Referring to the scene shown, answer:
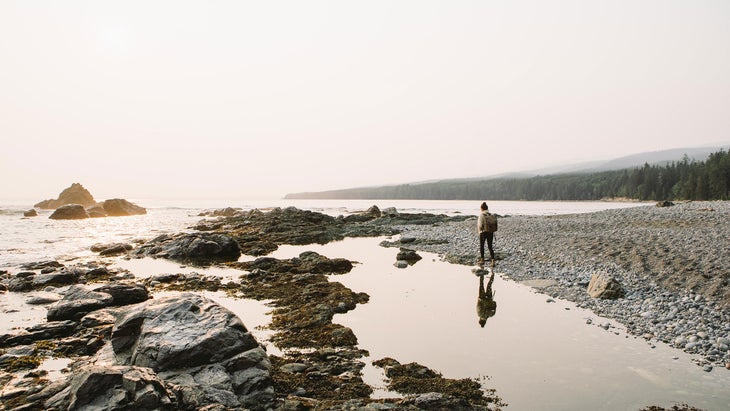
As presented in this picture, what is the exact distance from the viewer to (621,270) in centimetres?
1662

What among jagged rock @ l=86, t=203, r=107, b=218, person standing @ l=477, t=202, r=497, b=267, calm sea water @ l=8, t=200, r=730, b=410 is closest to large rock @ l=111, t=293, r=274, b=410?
calm sea water @ l=8, t=200, r=730, b=410

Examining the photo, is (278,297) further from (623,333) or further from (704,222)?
(704,222)

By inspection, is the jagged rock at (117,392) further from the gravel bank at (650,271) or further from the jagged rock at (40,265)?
the jagged rock at (40,265)

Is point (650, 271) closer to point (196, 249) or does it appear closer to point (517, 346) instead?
point (517, 346)

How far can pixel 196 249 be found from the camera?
26656 millimetres

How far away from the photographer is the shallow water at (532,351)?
284 inches

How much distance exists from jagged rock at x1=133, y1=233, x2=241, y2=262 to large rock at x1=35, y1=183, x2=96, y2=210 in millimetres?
119845

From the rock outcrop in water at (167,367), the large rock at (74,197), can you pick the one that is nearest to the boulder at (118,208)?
the large rock at (74,197)

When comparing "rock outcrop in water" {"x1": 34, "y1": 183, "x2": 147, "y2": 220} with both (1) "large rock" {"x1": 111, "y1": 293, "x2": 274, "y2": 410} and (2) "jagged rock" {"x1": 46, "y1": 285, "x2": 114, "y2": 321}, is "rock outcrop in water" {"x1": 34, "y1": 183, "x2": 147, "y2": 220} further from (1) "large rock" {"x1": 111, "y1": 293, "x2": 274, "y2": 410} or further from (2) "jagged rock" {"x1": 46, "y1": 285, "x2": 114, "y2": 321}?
(1) "large rock" {"x1": 111, "y1": 293, "x2": 274, "y2": 410}

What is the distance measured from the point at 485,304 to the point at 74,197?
14903 centimetres

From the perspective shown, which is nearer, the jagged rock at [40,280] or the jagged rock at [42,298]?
the jagged rock at [42,298]

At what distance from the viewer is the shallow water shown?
284 inches

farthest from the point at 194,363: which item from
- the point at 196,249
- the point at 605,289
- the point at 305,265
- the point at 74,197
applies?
the point at 74,197

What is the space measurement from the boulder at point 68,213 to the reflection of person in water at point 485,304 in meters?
90.6
